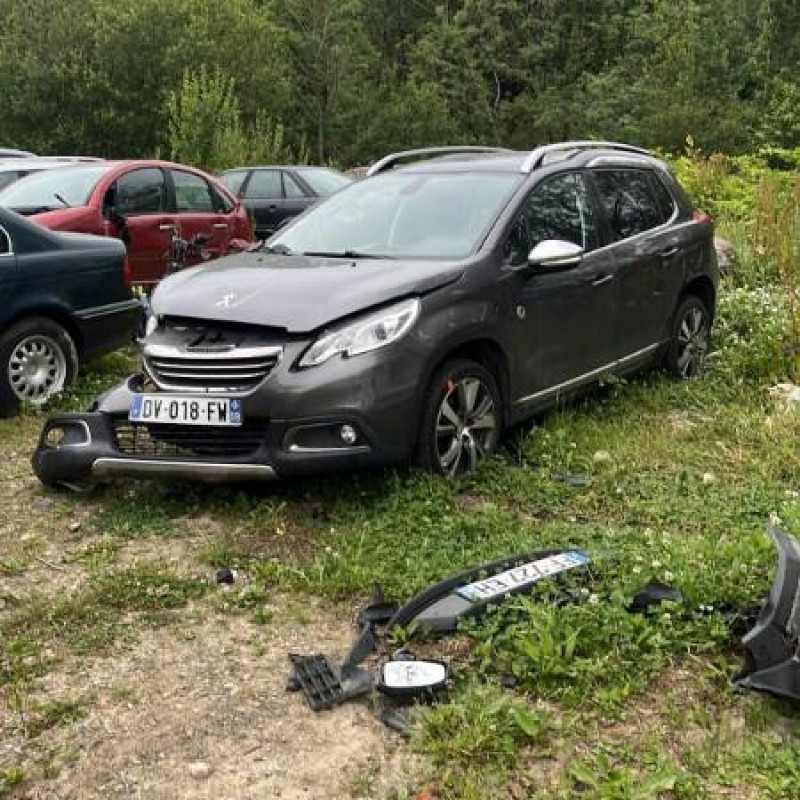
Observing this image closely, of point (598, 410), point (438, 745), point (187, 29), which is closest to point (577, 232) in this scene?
point (598, 410)

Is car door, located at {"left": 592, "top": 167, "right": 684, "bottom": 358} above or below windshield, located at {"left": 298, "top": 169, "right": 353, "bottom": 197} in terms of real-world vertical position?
above

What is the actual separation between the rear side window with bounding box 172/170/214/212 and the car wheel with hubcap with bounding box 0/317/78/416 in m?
4.20

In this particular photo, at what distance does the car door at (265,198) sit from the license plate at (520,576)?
1206cm

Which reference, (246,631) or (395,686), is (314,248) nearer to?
(246,631)

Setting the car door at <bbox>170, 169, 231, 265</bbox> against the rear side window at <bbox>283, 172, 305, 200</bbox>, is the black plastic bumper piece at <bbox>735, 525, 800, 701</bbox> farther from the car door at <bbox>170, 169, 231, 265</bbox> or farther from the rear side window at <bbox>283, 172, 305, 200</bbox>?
the rear side window at <bbox>283, 172, 305, 200</bbox>

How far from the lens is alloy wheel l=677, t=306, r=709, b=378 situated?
7.46m

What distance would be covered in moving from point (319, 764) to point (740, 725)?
1250 millimetres

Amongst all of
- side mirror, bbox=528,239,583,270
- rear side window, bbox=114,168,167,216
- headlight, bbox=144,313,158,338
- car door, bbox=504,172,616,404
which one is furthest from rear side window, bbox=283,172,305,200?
headlight, bbox=144,313,158,338

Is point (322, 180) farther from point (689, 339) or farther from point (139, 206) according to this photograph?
point (689, 339)

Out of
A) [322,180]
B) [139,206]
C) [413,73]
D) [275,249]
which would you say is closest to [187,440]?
[275,249]

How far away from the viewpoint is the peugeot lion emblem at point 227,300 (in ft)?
16.7

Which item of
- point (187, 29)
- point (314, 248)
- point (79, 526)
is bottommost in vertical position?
point (79, 526)

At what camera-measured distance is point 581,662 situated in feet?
11.4

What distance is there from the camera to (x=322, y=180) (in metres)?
16.2
